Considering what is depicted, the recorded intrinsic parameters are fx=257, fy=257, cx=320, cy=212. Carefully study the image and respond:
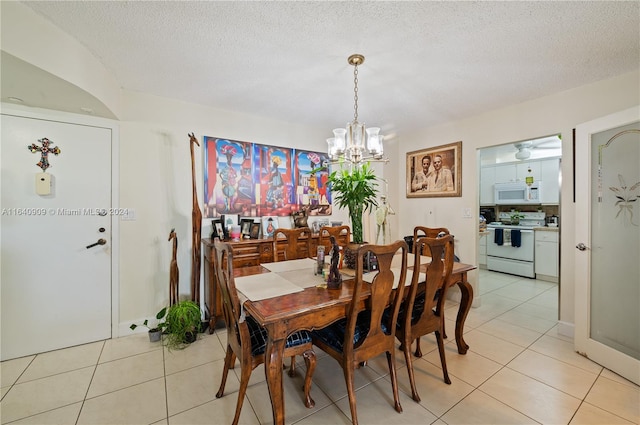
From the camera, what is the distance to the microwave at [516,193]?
474cm

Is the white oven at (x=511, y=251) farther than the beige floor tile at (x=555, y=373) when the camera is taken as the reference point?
Yes

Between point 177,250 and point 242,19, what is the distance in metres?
2.31

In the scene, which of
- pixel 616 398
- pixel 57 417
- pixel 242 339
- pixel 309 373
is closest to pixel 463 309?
pixel 616 398

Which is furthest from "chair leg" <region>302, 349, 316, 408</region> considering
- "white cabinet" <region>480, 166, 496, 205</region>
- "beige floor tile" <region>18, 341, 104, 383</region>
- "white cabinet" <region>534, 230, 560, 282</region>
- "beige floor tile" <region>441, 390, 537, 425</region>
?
"white cabinet" <region>480, 166, 496, 205</region>

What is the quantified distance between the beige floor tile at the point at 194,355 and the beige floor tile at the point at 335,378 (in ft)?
2.94

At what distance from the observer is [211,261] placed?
2672 mm

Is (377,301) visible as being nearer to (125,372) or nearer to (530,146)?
(125,372)

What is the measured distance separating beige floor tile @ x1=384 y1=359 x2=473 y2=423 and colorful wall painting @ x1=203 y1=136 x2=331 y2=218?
6.65 feet

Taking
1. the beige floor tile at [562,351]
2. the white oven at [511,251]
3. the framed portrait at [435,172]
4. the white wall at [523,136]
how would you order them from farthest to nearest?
1. the white oven at [511,251]
2. the framed portrait at [435,172]
3. the white wall at [523,136]
4. the beige floor tile at [562,351]

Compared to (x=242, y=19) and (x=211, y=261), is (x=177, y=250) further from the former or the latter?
(x=242, y=19)

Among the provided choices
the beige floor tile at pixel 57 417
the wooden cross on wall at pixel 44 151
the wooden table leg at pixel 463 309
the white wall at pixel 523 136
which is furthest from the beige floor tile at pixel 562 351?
the wooden cross on wall at pixel 44 151

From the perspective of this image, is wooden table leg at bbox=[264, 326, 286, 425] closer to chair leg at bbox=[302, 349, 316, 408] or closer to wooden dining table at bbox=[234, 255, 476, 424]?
wooden dining table at bbox=[234, 255, 476, 424]

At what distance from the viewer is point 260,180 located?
3.31 metres

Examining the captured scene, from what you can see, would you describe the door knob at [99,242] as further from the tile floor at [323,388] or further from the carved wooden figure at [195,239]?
the tile floor at [323,388]
